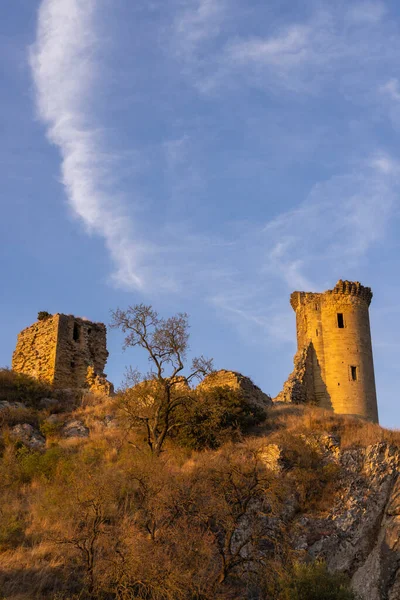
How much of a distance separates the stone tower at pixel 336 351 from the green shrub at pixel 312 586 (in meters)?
20.8

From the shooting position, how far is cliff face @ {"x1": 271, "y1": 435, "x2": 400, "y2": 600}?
637 inches

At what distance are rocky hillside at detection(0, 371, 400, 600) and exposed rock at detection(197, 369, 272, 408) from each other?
1511 mm

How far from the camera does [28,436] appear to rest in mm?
24297

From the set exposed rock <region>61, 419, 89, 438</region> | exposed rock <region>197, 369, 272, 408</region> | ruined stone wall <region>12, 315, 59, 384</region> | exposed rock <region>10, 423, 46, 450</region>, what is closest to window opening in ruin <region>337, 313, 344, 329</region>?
exposed rock <region>197, 369, 272, 408</region>

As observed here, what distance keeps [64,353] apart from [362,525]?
17.2 meters

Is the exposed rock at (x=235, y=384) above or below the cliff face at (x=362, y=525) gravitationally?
above

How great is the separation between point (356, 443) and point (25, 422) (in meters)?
12.3

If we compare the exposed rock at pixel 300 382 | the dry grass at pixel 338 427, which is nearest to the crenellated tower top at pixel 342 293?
the exposed rock at pixel 300 382

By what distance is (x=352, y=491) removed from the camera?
19062 millimetres

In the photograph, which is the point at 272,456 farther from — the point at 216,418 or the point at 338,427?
the point at 338,427

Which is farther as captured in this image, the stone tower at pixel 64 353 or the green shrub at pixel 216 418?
the stone tower at pixel 64 353

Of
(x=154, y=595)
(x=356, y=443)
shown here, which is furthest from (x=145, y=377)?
(x=154, y=595)

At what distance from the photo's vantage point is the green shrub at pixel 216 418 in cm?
2253

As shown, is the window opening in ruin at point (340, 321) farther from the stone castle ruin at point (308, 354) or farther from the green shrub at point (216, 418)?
the green shrub at point (216, 418)
